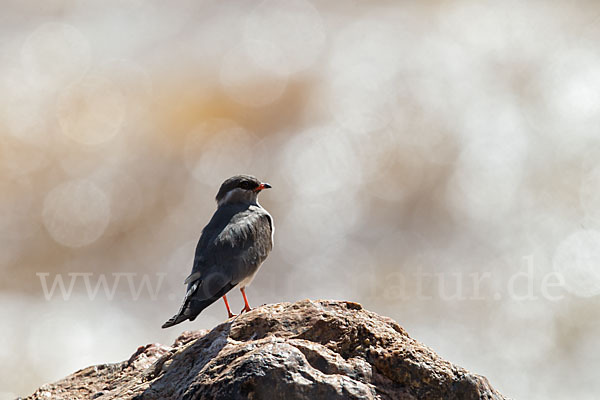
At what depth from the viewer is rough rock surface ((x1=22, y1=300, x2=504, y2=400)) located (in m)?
4.55

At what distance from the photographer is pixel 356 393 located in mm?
4637

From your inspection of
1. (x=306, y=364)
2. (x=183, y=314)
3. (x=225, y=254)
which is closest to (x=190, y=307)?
(x=183, y=314)

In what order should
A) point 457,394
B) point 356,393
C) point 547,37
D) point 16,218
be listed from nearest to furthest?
point 356,393
point 457,394
point 16,218
point 547,37

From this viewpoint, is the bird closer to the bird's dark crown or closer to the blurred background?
the bird's dark crown

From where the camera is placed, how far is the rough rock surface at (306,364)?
455 centimetres

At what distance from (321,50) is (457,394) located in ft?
71.2

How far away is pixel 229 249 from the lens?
7.14 m

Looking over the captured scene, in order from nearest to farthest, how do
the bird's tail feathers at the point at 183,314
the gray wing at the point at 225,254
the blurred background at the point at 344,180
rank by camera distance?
the bird's tail feathers at the point at 183,314, the gray wing at the point at 225,254, the blurred background at the point at 344,180

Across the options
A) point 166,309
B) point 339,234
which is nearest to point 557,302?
point 339,234

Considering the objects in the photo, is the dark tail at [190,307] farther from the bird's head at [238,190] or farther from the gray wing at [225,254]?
the bird's head at [238,190]

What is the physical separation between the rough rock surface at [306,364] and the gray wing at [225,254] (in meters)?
0.66

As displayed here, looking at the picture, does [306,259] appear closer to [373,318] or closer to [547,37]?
[547,37]

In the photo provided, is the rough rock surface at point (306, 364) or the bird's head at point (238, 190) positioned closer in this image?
the rough rock surface at point (306, 364)

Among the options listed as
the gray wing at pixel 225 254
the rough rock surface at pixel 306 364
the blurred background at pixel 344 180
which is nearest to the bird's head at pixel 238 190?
the gray wing at pixel 225 254
